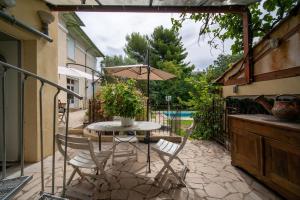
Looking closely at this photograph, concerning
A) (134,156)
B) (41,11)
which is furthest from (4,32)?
(134,156)

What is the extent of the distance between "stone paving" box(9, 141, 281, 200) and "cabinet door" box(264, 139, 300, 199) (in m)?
0.31

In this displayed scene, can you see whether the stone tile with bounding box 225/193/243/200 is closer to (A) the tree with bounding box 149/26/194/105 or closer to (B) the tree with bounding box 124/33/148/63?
(A) the tree with bounding box 149/26/194/105

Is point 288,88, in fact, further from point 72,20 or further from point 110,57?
point 110,57

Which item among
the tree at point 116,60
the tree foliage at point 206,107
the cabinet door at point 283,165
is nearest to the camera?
the cabinet door at point 283,165

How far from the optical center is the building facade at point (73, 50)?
1008 cm

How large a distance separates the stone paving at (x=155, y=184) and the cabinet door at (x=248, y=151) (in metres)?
0.20

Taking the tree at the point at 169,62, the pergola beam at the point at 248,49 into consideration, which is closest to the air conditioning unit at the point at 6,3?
the pergola beam at the point at 248,49

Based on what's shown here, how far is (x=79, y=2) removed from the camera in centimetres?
379

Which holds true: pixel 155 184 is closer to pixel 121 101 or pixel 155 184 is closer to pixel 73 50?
pixel 121 101

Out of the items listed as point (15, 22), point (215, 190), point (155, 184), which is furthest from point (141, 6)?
point (215, 190)

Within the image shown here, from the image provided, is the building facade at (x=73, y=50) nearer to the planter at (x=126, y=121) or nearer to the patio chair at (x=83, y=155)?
the planter at (x=126, y=121)

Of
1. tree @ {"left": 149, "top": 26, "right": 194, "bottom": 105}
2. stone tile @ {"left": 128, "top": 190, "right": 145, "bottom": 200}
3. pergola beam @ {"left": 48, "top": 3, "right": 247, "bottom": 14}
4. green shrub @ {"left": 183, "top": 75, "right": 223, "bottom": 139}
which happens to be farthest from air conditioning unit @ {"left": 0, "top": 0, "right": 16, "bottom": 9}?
tree @ {"left": 149, "top": 26, "right": 194, "bottom": 105}

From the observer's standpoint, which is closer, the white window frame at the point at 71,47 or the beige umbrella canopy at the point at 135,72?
the beige umbrella canopy at the point at 135,72

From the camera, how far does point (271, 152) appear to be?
2.58 meters
